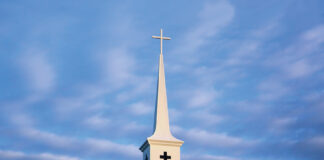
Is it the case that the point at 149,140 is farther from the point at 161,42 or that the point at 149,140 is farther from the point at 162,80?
the point at 161,42

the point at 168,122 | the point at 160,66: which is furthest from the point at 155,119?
the point at 160,66

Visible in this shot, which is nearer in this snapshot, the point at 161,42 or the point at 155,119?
the point at 155,119

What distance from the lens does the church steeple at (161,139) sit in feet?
123

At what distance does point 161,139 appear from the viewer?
37.7 metres

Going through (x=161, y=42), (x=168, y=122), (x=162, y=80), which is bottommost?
(x=168, y=122)

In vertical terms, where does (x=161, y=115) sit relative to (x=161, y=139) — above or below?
above

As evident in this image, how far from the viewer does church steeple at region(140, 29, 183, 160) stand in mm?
37531

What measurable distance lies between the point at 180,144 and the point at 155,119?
8.52 ft

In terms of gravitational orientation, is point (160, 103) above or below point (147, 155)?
above

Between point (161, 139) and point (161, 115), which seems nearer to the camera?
point (161, 139)

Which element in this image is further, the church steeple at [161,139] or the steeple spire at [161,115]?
the steeple spire at [161,115]

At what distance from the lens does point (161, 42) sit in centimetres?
4203

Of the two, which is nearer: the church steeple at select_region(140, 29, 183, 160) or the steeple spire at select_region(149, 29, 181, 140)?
the church steeple at select_region(140, 29, 183, 160)

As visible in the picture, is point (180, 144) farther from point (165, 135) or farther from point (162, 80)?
point (162, 80)
